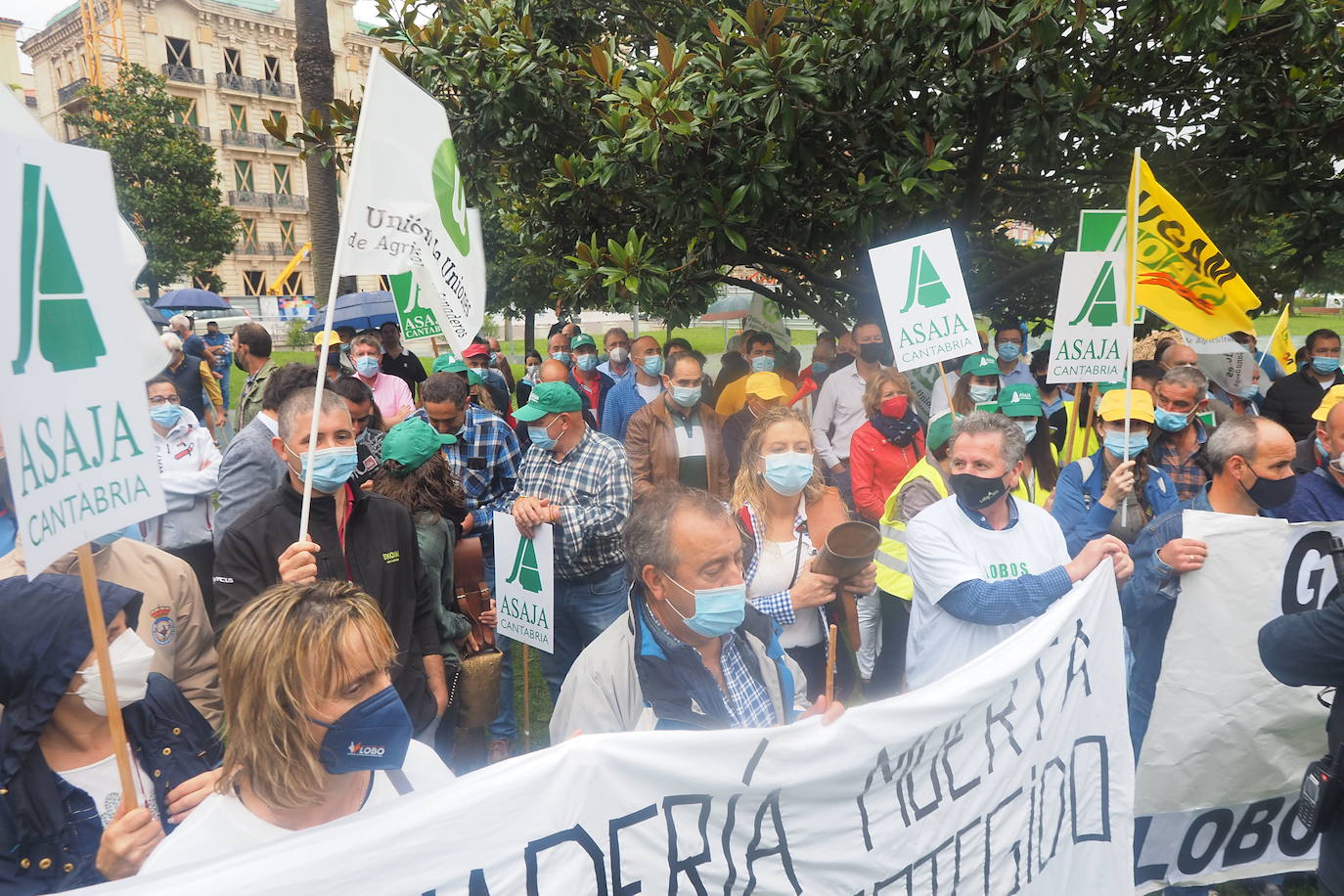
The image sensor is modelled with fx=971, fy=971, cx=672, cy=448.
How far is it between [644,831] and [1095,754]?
1701 mm

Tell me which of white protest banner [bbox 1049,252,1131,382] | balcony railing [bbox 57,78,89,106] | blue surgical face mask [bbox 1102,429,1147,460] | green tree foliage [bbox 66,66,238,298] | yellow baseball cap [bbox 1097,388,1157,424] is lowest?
blue surgical face mask [bbox 1102,429,1147,460]

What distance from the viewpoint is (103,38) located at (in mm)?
53656

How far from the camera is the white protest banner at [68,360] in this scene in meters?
1.81

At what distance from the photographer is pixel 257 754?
6.43 feet

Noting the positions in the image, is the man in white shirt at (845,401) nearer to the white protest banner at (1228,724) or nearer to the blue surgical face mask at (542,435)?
the blue surgical face mask at (542,435)

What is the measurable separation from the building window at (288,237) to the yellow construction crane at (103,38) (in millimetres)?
11417

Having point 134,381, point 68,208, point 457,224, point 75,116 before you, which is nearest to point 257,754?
point 134,381

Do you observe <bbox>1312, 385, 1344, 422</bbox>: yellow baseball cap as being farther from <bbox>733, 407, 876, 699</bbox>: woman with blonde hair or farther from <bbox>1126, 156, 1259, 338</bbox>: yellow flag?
<bbox>733, 407, 876, 699</bbox>: woman with blonde hair

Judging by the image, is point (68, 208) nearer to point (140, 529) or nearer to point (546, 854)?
point (546, 854)

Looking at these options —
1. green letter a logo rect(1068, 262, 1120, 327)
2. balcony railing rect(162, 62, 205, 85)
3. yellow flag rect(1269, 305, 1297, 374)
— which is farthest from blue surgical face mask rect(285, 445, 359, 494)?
balcony railing rect(162, 62, 205, 85)

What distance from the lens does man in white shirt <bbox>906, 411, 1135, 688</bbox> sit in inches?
131

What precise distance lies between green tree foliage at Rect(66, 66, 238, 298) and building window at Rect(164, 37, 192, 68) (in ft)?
87.7

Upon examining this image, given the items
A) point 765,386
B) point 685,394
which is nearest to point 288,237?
point 685,394

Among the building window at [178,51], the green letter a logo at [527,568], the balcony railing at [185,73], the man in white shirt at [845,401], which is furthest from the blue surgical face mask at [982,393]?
the building window at [178,51]
